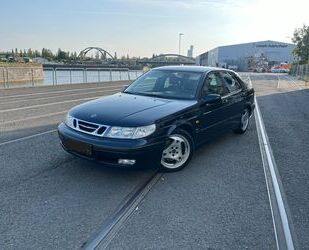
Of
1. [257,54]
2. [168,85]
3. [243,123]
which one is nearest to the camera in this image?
[168,85]

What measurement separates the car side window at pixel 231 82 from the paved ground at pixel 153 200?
3.92 ft

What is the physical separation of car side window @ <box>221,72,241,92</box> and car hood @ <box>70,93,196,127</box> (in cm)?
163

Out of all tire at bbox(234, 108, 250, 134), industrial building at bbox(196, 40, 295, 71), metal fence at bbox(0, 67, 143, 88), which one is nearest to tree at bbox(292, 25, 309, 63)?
industrial building at bbox(196, 40, 295, 71)

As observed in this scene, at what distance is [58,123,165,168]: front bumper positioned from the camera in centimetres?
406

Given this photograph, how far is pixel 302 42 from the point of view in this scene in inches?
2231

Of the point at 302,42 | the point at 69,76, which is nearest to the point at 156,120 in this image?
the point at 69,76

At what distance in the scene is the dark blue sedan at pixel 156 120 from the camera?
4.14 meters

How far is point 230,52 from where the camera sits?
9456cm

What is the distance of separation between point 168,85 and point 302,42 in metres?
58.4

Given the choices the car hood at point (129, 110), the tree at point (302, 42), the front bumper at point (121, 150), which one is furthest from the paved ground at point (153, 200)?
the tree at point (302, 42)

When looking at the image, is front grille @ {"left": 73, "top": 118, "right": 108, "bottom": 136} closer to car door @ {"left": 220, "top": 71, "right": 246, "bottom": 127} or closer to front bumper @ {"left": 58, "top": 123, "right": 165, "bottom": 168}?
front bumper @ {"left": 58, "top": 123, "right": 165, "bottom": 168}

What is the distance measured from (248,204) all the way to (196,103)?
6.08ft

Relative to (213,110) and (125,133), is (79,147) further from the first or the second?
(213,110)

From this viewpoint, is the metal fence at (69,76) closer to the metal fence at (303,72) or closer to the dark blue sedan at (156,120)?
the dark blue sedan at (156,120)
